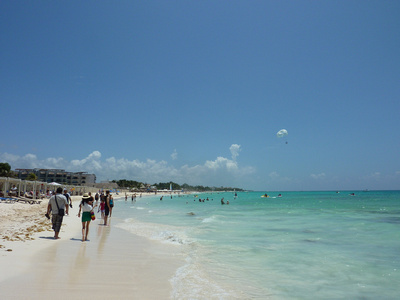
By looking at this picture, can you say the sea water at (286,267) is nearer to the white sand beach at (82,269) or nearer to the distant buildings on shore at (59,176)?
the white sand beach at (82,269)

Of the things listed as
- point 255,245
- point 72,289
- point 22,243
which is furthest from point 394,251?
point 22,243

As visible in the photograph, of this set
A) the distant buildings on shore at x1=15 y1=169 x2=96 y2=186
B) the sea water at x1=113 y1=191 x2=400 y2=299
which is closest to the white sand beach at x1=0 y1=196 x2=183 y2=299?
the sea water at x1=113 y1=191 x2=400 y2=299

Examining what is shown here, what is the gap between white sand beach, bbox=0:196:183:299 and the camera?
14.6 feet

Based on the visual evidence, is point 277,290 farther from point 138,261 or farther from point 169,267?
point 138,261

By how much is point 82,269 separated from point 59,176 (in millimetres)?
129999

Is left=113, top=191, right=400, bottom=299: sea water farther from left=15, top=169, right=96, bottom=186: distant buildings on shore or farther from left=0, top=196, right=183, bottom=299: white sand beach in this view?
left=15, top=169, right=96, bottom=186: distant buildings on shore

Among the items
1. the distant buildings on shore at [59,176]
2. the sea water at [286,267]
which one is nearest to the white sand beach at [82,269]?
the sea water at [286,267]

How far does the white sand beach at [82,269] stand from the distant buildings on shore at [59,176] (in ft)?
404

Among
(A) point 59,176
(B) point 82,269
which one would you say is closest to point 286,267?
(B) point 82,269

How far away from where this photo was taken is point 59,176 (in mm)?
120625

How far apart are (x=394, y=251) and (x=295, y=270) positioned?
4982mm

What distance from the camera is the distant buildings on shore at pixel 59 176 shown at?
117 m

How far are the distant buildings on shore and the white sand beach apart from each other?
4851 inches

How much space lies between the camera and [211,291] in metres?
5.07
